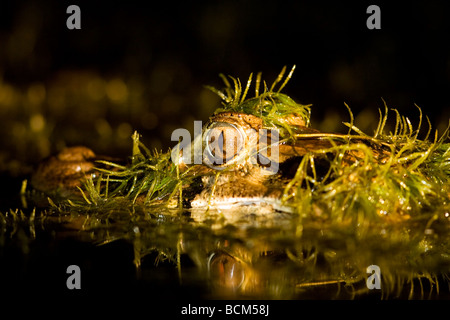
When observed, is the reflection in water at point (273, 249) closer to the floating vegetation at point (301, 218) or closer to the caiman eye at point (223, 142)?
the floating vegetation at point (301, 218)

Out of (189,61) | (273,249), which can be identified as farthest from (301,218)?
(189,61)

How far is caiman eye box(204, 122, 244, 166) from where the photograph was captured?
9.31 ft

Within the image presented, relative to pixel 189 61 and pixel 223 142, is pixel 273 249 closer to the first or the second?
pixel 223 142

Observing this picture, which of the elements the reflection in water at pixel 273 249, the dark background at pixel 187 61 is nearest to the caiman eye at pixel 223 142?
the reflection in water at pixel 273 249

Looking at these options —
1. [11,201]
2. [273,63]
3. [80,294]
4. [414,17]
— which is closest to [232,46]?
[273,63]

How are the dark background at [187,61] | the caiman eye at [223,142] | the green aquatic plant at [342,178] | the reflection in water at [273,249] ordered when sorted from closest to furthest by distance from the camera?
the reflection in water at [273,249]
the green aquatic plant at [342,178]
the caiman eye at [223,142]
the dark background at [187,61]

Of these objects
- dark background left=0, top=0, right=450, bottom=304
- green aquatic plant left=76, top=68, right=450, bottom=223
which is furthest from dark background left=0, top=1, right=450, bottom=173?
green aquatic plant left=76, top=68, right=450, bottom=223

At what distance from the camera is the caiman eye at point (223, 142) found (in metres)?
2.84

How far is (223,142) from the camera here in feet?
9.42

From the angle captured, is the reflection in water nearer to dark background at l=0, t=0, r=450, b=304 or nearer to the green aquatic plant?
the green aquatic plant

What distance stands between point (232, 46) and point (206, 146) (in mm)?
5516

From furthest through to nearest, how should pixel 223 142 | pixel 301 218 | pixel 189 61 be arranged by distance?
pixel 189 61 → pixel 223 142 → pixel 301 218

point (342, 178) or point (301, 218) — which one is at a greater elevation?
point (342, 178)

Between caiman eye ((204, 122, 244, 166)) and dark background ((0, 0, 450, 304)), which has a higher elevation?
dark background ((0, 0, 450, 304))
